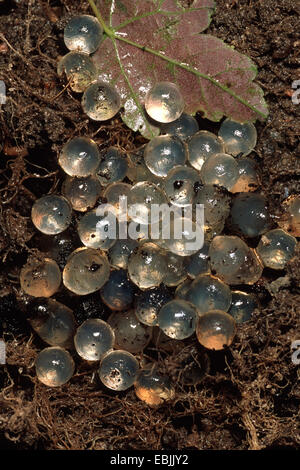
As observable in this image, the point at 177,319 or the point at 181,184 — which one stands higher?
the point at 181,184

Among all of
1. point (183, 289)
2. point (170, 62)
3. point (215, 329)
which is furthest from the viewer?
point (170, 62)

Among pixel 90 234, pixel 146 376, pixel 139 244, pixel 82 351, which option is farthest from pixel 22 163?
pixel 146 376

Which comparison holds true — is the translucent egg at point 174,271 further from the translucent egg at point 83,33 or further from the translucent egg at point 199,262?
the translucent egg at point 83,33

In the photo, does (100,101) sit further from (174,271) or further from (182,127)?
(174,271)

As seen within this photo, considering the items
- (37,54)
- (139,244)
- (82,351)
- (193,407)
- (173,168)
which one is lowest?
(193,407)

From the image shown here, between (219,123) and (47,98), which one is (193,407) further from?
(47,98)

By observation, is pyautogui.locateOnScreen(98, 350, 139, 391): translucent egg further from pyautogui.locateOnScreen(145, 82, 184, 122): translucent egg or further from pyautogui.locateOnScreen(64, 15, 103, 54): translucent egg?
pyautogui.locateOnScreen(64, 15, 103, 54): translucent egg

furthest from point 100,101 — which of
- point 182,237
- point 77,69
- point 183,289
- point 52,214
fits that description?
point 183,289
